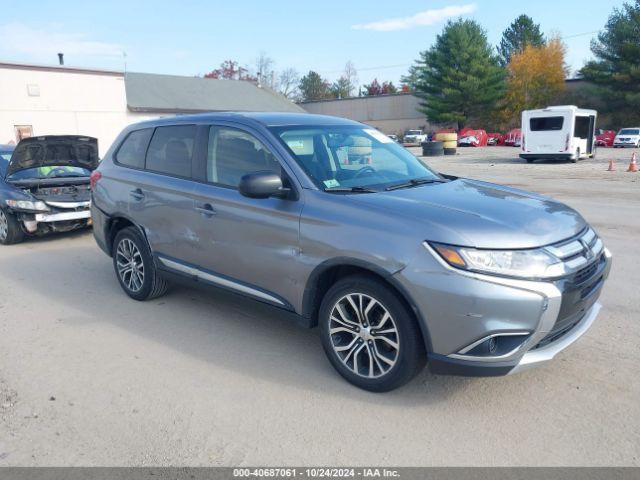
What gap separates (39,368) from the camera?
4090 millimetres

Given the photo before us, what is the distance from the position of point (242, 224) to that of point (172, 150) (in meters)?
1.37

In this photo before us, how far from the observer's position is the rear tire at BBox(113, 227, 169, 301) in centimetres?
532

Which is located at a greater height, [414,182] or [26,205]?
[414,182]

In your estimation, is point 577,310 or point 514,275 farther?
point 577,310

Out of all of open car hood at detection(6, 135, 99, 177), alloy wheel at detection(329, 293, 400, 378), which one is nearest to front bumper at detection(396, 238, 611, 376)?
alloy wheel at detection(329, 293, 400, 378)

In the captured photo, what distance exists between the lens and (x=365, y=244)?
339cm

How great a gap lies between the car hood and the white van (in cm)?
2354

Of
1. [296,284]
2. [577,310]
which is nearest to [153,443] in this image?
[296,284]

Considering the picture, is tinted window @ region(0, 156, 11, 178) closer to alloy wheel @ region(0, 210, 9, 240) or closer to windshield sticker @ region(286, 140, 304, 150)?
alloy wheel @ region(0, 210, 9, 240)

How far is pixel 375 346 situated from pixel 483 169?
20.7 m

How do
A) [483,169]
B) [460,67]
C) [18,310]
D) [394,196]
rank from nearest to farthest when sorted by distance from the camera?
[394,196], [18,310], [483,169], [460,67]

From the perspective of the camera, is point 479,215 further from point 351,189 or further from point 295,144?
point 295,144

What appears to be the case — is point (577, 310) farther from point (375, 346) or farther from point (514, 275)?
point (375, 346)

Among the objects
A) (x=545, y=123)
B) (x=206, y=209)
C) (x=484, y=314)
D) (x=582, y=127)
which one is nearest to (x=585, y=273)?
(x=484, y=314)
